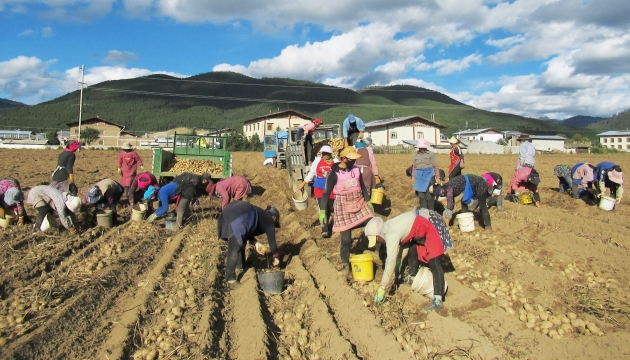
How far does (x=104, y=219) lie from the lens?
27.7ft

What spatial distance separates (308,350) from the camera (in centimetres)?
429

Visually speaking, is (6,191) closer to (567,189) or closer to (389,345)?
(389,345)

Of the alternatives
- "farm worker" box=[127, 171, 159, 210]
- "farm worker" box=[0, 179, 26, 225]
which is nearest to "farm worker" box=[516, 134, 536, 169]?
"farm worker" box=[127, 171, 159, 210]

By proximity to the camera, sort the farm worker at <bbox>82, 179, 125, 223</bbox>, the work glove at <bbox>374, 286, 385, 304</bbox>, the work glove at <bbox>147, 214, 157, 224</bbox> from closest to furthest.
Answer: the work glove at <bbox>374, 286, 385, 304</bbox> < the farm worker at <bbox>82, 179, 125, 223</bbox> < the work glove at <bbox>147, 214, 157, 224</bbox>

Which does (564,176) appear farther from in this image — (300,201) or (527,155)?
(300,201)

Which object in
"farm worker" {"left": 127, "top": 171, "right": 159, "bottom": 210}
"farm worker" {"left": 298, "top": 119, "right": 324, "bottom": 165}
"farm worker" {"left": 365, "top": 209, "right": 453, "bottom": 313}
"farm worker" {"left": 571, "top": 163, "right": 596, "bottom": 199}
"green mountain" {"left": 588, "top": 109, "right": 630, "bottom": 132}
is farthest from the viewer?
"green mountain" {"left": 588, "top": 109, "right": 630, "bottom": 132}

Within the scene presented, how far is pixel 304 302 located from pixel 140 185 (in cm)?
527

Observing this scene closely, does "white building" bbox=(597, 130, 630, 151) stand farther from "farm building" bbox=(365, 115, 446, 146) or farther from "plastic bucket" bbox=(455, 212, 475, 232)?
"plastic bucket" bbox=(455, 212, 475, 232)

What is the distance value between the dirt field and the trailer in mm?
4021

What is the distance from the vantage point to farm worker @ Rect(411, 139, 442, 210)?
311 inches

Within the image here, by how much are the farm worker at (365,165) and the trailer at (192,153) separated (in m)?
4.65

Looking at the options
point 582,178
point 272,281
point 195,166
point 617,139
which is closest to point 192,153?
point 195,166

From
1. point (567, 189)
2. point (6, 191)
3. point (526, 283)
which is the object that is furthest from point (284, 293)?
point (567, 189)

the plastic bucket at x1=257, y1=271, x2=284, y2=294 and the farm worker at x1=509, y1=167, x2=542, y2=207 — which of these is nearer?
the plastic bucket at x1=257, y1=271, x2=284, y2=294
